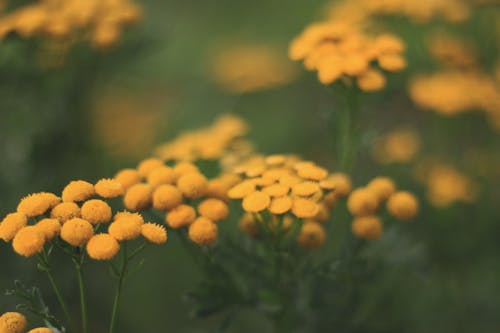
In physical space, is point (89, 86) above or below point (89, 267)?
above

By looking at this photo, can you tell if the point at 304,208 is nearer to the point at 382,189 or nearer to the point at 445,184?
the point at 382,189

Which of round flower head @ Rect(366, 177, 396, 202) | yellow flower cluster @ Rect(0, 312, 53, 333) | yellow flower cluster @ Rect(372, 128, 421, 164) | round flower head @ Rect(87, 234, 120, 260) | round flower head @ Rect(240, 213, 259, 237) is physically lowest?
yellow flower cluster @ Rect(0, 312, 53, 333)

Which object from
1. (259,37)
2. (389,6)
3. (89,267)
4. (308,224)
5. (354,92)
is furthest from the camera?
(259,37)

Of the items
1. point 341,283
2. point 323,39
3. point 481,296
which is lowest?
point 341,283

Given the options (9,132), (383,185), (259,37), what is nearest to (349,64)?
(383,185)

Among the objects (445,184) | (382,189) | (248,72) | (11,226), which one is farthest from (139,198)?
(248,72)

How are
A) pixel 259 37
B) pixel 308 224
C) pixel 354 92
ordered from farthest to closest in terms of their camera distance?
pixel 259 37
pixel 354 92
pixel 308 224

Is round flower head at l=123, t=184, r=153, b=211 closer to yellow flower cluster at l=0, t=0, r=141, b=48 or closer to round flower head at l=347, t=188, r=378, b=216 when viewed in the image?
round flower head at l=347, t=188, r=378, b=216

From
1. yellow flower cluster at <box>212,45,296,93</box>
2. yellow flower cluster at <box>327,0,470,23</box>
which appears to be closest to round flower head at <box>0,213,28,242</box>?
yellow flower cluster at <box>327,0,470,23</box>

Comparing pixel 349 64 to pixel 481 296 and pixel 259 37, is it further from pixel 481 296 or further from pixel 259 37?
pixel 259 37
